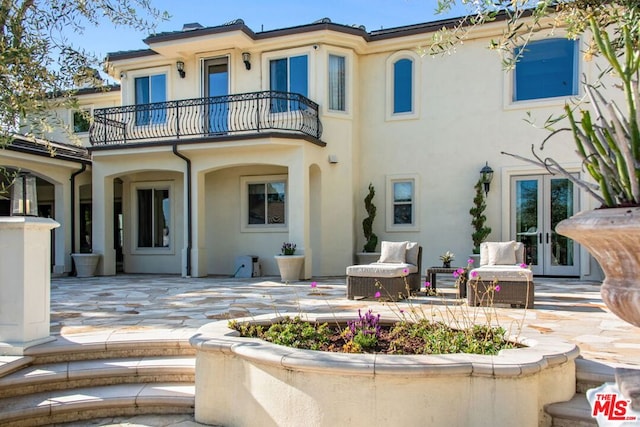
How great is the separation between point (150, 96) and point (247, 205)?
15.5 ft

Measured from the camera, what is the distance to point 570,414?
343 cm

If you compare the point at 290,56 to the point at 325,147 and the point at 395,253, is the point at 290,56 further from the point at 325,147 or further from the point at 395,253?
the point at 395,253

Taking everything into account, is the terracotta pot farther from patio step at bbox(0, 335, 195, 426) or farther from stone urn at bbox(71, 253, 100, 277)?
stone urn at bbox(71, 253, 100, 277)

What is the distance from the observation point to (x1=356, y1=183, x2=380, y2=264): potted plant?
12.9 meters

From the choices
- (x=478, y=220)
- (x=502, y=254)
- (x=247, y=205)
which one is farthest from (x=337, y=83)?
(x=502, y=254)

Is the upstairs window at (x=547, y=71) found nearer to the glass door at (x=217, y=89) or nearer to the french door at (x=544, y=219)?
the french door at (x=544, y=219)

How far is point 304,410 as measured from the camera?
337 cm

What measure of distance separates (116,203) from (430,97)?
11.1m

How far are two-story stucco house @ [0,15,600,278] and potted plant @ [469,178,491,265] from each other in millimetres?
294

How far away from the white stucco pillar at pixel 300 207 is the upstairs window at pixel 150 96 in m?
4.71

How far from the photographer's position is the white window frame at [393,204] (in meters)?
13.0

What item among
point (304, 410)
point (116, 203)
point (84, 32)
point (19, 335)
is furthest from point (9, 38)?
point (116, 203)

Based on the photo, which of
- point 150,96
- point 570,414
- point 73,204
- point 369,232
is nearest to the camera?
point 570,414

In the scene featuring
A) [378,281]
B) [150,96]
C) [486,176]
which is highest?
[150,96]
